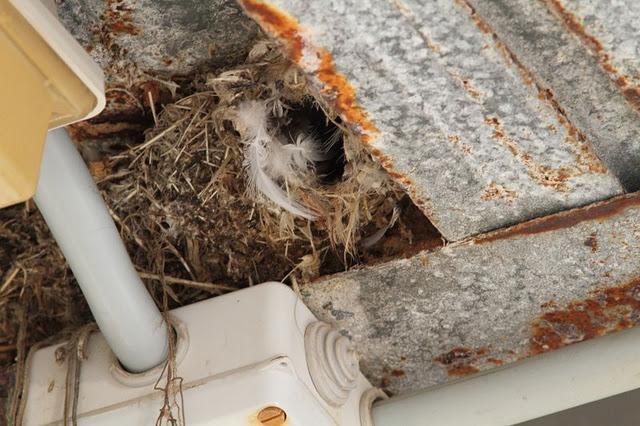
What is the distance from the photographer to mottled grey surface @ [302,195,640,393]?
1.41 meters

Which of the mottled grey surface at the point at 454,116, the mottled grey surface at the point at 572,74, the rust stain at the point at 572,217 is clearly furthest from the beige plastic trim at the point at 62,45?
the rust stain at the point at 572,217

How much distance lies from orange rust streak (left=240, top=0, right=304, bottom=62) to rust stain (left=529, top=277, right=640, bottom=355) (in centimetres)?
67

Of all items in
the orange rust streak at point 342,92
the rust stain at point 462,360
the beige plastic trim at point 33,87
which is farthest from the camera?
the rust stain at point 462,360

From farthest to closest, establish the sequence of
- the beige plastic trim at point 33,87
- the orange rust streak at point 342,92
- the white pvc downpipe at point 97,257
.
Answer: the white pvc downpipe at point 97,257, the orange rust streak at point 342,92, the beige plastic trim at point 33,87

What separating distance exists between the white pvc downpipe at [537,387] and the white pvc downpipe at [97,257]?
436mm

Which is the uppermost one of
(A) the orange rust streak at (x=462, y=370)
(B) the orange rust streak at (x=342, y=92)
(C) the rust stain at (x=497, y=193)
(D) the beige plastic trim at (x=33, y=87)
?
(D) the beige plastic trim at (x=33, y=87)

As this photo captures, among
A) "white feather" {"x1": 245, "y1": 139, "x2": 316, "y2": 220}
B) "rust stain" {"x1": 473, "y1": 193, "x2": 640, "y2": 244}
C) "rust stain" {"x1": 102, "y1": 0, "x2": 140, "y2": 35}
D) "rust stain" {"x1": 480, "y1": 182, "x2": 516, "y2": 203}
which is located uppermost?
"rust stain" {"x1": 102, "y1": 0, "x2": 140, "y2": 35}

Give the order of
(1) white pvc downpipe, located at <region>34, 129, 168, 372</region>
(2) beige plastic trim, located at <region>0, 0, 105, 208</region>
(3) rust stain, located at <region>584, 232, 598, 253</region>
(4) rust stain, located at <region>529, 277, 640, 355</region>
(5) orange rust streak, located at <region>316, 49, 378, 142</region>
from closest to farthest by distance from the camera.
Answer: (2) beige plastic trim, located at <region>0, 0, 105, 208</region> < (5) orange rust streak, located at <region>316, 49, 378, 142</region> < (1) white pvc downpipe, located at <region>34, 129, 168, 372</region> < (3) rust stain, located at <region>584, 232, 598, 253</region> < (4) rust stain, located at <region>529, 277, 640, 355</region>

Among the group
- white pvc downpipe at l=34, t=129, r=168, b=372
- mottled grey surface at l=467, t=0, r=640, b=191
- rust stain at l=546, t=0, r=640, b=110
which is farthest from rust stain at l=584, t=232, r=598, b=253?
white pvc downpipe at l=34, t=129, r=168, b=372

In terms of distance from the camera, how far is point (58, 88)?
1.14 m

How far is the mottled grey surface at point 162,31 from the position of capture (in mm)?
1354

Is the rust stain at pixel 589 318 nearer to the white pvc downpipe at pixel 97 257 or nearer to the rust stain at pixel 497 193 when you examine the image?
the rust stain at pixel 497 193

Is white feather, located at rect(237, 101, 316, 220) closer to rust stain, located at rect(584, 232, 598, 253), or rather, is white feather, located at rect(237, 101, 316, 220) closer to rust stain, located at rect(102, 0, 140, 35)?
rust stain, located at rect(102, 0, 140, 35)

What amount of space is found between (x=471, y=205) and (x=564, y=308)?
1.00 feet
